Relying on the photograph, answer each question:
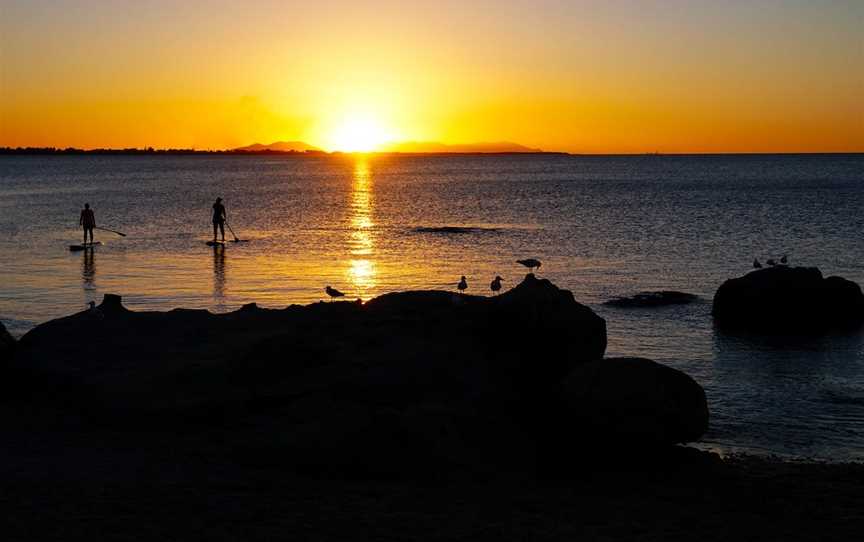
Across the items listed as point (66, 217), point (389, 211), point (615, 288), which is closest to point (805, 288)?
point (615, 288)

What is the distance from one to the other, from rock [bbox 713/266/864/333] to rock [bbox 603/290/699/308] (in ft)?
7.01

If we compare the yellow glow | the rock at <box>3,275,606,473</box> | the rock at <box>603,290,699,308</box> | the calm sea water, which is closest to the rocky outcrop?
the rock at <box>3,275,606,473</box>

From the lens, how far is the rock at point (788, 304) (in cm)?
2514

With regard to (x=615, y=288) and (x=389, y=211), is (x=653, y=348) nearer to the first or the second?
(x=615, y=288)

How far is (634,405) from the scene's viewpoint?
1315 centimetres

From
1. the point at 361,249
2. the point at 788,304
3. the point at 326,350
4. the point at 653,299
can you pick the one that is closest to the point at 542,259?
the point at 361,249

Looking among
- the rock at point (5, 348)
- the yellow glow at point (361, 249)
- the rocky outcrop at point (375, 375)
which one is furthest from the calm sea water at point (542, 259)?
the rock at point (5, 348)

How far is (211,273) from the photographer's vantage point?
35.8 metres

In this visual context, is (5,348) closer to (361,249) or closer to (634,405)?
(634,405)

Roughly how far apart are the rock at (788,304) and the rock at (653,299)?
2.14 meters

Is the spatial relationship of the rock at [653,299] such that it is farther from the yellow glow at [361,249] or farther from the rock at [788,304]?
the yellow glow at [361,249]

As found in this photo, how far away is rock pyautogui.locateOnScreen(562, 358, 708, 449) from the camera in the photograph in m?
13.1

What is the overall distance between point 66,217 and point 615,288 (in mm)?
45527

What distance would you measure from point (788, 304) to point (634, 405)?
13.9 m
